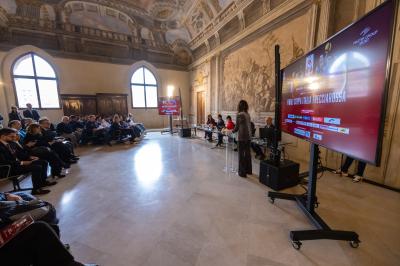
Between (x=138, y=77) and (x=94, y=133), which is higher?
(x=138, y=77)

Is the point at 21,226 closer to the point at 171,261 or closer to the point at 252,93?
the point at 171,261

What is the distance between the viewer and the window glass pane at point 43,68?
8.18 m

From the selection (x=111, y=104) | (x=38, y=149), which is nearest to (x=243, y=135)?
(x=38, y=149)

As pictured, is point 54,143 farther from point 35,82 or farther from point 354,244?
point 35,82

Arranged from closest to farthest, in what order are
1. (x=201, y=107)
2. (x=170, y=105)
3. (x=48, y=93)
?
(x=48, y=93), (x=170, y=105), (x=201, y=107)

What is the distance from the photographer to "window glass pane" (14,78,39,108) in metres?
7.90

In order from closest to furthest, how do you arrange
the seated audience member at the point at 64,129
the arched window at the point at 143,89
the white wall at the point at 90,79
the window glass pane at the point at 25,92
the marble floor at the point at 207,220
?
the marble floor at the point at 207,220 < the seated audience member at the point at 64,129 < the white wall at the point at 90,79 < the window glass pane at the point at 25,92 < the arched window at the point at 143,89

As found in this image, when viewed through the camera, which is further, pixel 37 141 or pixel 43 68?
pixel 43 68

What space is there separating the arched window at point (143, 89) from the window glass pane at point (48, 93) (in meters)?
3.80

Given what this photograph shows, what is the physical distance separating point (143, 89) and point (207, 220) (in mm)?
10414

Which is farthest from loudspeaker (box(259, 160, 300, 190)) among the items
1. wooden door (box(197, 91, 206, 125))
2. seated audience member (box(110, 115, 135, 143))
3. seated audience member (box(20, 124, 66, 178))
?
wooden door (box(197, 91, 206, 125))

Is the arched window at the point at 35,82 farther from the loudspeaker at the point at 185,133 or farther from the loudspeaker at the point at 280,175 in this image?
the loudspeaker at the point at 280,175

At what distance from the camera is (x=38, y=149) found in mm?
3363

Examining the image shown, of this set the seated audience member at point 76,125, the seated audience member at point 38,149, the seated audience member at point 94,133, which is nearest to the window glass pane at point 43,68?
the seated audience member at point 76,125
